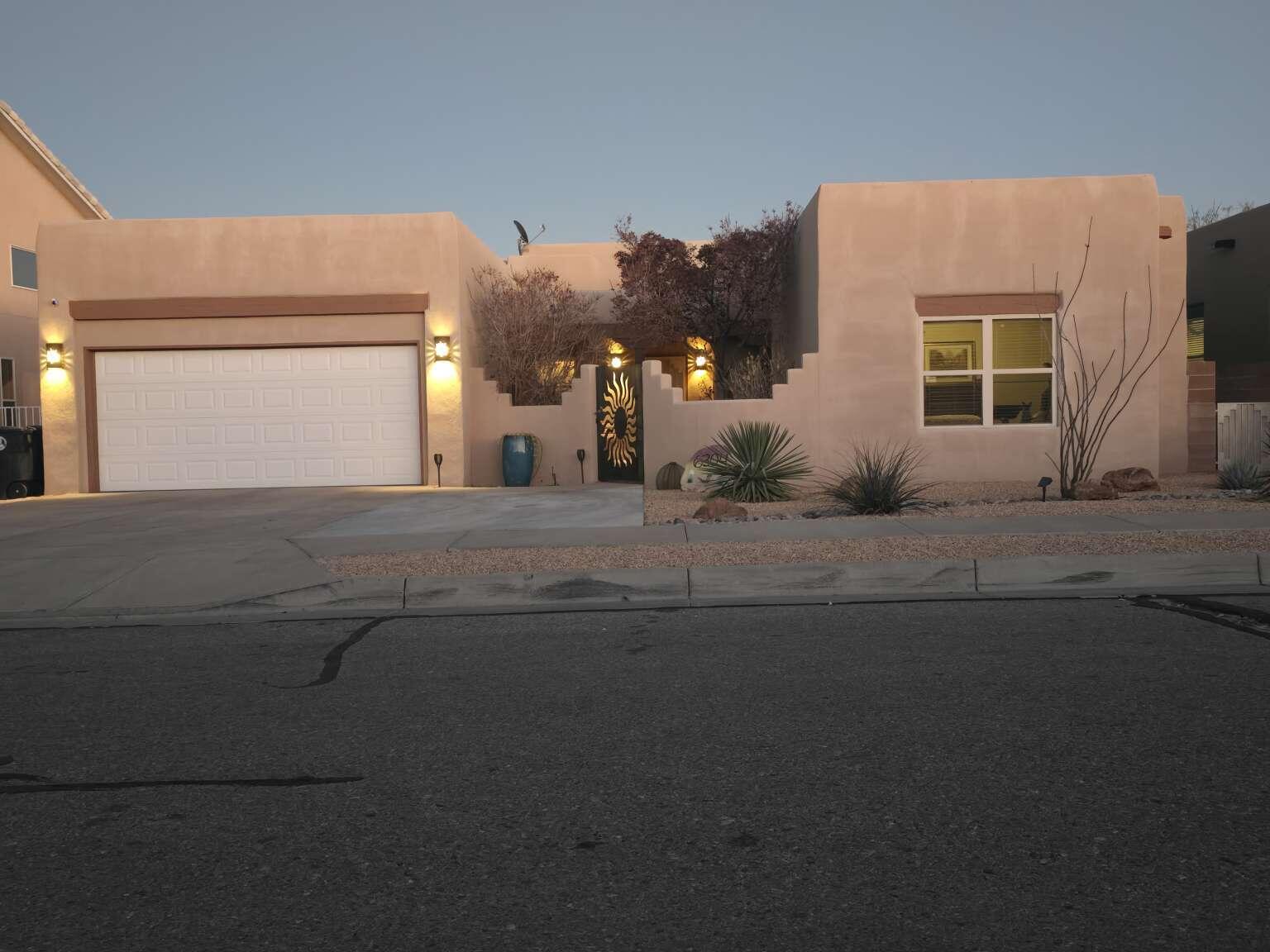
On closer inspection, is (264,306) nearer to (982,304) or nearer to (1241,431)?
(982,304)

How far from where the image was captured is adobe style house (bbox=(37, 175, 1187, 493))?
656 inches

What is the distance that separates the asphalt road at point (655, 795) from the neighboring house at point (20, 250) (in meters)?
19.4

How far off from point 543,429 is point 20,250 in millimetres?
13463

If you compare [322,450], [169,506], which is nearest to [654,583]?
[169,506]

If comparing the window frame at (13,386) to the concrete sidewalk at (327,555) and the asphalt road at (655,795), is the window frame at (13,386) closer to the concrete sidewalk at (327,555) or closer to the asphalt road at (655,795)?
the concrete sidewalk at (327,555)

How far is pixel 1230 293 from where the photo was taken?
2361 cm

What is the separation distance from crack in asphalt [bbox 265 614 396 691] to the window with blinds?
36.9 ft

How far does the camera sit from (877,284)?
55.1 feet

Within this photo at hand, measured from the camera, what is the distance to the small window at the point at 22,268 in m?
24.0

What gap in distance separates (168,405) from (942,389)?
12.8 m

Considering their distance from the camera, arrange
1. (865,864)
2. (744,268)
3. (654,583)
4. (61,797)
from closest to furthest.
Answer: (865,864) → (61,797) → (654,583) → (744,268)

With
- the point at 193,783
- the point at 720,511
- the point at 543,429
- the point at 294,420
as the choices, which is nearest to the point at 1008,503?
the point at 720,511

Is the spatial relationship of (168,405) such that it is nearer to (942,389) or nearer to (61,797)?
(942,389)

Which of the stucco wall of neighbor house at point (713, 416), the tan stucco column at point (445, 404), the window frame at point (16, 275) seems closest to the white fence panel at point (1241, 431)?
the stucco wall of neighbor house at point (713, 416)
